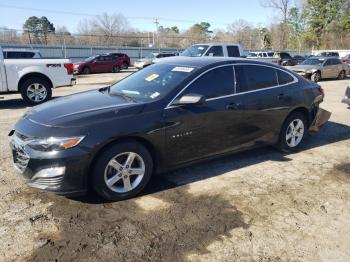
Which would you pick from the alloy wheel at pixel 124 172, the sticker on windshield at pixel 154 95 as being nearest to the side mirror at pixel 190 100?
the sticker on windshield at pixel 154 95

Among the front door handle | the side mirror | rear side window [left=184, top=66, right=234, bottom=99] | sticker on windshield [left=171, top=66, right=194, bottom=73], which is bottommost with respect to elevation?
the front door handle

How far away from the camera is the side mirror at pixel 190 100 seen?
4312mm

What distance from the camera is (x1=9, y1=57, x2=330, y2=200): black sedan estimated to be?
3.75 m

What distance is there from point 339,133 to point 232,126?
3720mm

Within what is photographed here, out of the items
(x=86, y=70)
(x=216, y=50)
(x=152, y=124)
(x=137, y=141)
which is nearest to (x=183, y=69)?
(x=152, y=124)

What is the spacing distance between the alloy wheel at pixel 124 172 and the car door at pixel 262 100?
176cm

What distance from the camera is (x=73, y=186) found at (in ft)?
12.4

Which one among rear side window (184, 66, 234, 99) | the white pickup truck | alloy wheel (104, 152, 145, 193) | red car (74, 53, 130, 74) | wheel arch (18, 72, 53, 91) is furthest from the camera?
red car (74, 53, 130, 74)

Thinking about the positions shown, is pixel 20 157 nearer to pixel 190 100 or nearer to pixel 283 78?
pixel 190 100

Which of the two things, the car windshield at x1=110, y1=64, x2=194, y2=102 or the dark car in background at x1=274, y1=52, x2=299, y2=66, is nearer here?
the car windshield at x1=110, y1=64, x2=194, y2=102

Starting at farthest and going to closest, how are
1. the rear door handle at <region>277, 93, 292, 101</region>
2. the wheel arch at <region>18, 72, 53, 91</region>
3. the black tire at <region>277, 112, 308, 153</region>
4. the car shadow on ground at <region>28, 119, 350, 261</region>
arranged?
1. the wheel arch at <region>18, 72, 53, 91</region>
2. the black tire at <region>277, 112, 308, 153</region>
3. the rear door handle at <region>277, 93, 292, 101</region>
4. the car shadow on ground at <region>28, 119, 350, 261</region>

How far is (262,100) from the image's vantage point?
5328 mm

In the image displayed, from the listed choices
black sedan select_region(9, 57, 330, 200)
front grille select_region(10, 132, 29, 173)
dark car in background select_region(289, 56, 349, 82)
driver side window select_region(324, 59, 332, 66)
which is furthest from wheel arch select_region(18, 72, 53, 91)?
driver side window select_region(324, 59, 332, 66)

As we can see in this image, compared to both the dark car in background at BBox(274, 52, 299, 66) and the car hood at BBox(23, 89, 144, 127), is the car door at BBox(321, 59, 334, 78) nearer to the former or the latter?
the dark car in background at BBox(274, 52, 299, 66)
